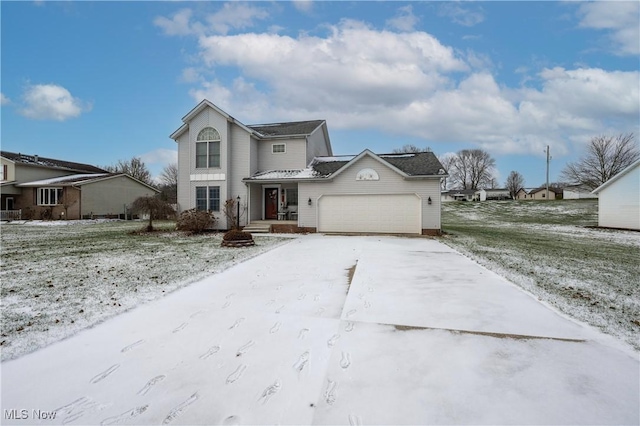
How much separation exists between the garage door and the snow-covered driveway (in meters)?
10.7

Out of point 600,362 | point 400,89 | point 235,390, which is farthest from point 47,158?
point 600,362

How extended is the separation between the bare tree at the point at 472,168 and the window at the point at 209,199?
63.6 m

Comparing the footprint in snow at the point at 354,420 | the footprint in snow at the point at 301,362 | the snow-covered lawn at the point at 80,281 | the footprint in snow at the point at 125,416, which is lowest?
the footprint in snow at the point at 125,416

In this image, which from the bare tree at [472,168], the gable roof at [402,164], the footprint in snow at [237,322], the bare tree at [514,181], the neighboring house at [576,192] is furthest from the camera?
the bare tree at [514,181]

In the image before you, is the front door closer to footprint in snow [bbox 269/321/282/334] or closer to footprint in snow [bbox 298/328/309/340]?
footprint in snow [bbox 269/321/282/334]

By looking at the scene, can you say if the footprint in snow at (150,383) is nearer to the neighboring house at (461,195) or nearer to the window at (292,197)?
the window at (292,197)

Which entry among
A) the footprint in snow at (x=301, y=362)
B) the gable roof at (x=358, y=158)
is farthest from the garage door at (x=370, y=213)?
the footprint in snow at (x=301, y=362)

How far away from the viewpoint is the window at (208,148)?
708 inches

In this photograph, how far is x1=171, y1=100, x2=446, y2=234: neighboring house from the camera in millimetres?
15992

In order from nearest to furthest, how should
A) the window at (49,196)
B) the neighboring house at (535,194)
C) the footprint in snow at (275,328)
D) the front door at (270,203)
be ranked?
the footprint in snow at (275,328) < the front door at (270,203) < the window at (49,196) < the neighboring house at (535,194)

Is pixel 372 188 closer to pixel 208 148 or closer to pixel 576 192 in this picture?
pixel 208 148

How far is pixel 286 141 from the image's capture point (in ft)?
62.3

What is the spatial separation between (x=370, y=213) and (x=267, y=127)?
9631 mm

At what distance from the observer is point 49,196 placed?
90.2 feet
